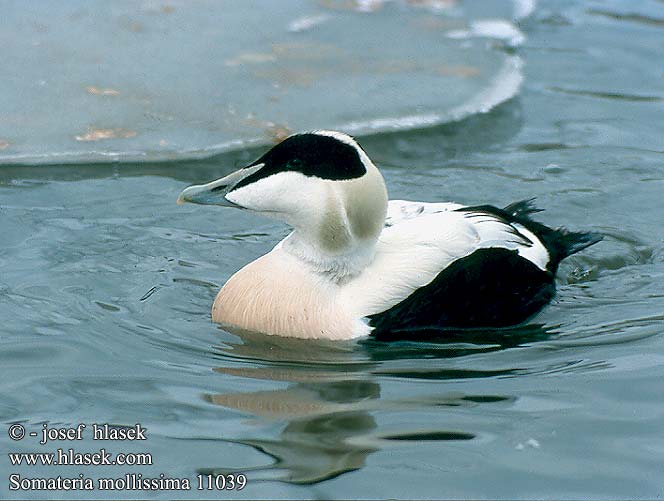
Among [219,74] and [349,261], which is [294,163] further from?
[219,74]

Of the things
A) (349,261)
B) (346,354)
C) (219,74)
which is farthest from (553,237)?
(219,74)

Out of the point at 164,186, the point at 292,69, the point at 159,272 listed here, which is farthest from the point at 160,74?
the point at 159,272

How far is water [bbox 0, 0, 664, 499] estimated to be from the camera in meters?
3.35

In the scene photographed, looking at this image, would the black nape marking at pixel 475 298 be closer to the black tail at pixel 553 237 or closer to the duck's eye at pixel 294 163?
the black tail at pixel 553 237

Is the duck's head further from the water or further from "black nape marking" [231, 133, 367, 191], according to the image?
the water

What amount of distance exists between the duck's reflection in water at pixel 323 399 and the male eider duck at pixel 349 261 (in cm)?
10

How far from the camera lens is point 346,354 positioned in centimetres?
414

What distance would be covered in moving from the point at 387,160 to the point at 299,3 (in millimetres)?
2343

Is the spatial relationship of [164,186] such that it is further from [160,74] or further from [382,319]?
[382,319]

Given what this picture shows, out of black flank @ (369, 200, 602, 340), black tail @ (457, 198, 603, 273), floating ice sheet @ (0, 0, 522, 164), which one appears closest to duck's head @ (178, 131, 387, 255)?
black flank @ (369, 200, 602, 340)

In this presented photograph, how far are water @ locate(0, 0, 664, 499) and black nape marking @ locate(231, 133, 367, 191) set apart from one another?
613 mm

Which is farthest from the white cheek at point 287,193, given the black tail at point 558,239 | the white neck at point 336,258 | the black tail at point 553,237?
the black tail at point 558,239

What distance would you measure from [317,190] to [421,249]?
1.53 ft

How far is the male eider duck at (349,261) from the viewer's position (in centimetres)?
415
